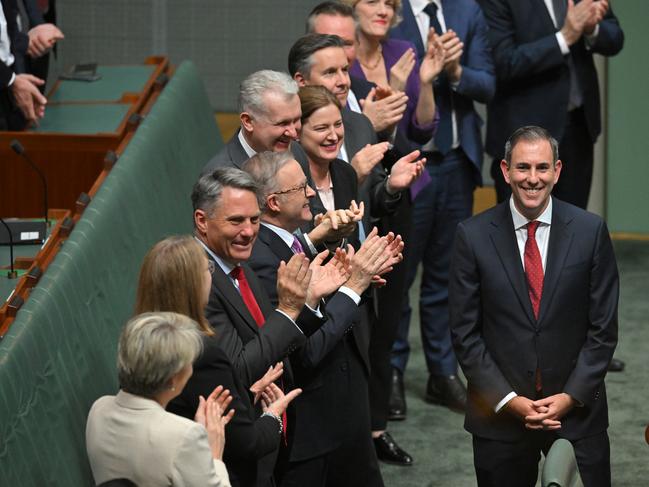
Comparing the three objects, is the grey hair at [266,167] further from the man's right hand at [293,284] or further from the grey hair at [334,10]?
the grey hair at [334,10]

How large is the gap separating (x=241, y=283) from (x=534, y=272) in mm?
911

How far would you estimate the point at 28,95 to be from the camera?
4926 millimetres

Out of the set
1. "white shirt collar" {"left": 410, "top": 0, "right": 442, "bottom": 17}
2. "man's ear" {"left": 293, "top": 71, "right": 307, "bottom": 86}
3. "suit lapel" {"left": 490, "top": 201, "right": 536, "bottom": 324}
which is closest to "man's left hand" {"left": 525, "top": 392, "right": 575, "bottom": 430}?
"suit lapel" {"left": 490, "top": 201, "right": 536, "bottom": 324}

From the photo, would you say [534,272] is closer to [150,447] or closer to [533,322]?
[533,322]

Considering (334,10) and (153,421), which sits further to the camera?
(334,10)

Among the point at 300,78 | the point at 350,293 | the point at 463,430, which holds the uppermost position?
the point at 300,78

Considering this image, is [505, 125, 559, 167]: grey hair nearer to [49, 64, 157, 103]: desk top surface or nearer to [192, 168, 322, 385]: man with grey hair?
[192, 168, 322, 385]: man with grey hair

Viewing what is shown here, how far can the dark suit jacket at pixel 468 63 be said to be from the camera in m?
5.34

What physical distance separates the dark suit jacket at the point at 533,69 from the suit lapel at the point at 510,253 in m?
1.96

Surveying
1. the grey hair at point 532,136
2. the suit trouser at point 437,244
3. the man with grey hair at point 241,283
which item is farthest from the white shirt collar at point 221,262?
the suit trouser at point 437,244

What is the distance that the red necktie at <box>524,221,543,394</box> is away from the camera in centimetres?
368

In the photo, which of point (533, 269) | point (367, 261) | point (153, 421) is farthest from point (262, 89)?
point (153, 421)

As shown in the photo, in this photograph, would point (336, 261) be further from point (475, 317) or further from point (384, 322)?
point (384, 322)

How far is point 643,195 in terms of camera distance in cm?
775
